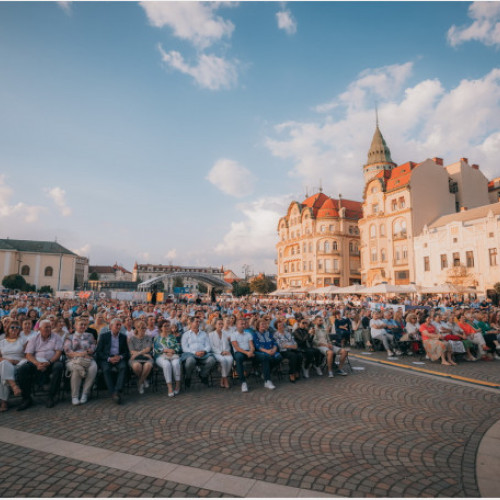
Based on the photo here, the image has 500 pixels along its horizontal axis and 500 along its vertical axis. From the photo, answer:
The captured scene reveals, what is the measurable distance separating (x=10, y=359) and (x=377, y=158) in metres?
69.9

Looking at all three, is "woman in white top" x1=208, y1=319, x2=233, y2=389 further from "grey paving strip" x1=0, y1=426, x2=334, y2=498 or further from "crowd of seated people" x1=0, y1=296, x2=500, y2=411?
"grey paving strip" x1=0, y1=426, x2=334, y2=498

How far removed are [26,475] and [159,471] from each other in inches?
59.4

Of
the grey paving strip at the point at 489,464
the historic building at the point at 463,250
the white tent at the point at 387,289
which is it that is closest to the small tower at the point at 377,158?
the historic building at the point at 463,250

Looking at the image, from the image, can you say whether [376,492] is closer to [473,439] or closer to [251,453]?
[251,453]

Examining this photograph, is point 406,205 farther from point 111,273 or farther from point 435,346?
point 111,273

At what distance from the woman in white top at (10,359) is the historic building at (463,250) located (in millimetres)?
39454

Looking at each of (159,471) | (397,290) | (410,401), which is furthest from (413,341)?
(397,290)

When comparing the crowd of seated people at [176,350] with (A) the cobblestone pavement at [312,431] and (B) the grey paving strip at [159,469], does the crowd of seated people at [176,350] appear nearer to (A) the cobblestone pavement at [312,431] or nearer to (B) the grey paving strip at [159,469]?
(A) the cobblestone pavement at [312,431]

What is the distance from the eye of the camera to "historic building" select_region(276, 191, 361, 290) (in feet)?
200

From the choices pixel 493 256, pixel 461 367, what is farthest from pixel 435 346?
pixel 493 256

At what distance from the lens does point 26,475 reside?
12.5 feet

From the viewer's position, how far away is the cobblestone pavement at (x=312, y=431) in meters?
3.87

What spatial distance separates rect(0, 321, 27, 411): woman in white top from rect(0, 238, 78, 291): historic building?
89.2 meters

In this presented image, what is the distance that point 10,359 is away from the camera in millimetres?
6715
